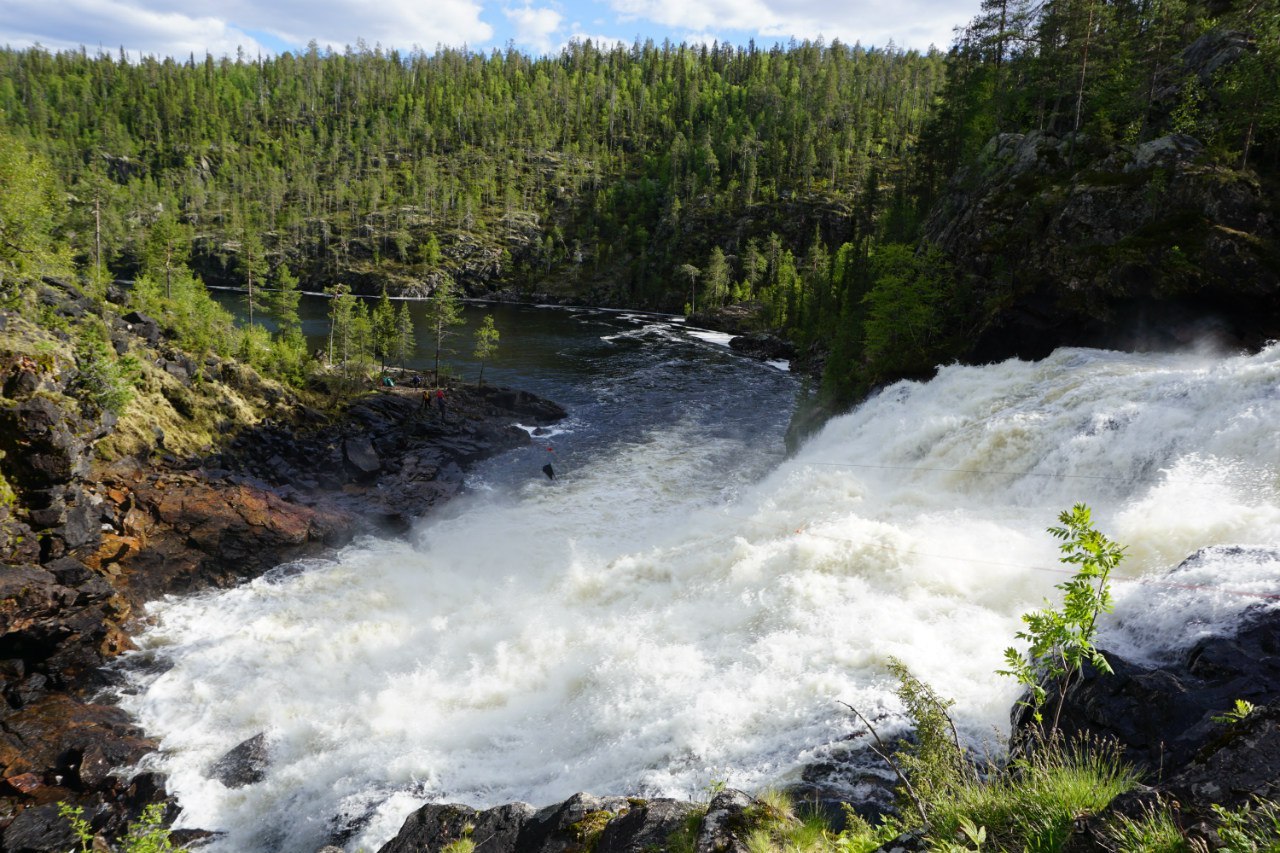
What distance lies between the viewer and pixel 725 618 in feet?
66.1

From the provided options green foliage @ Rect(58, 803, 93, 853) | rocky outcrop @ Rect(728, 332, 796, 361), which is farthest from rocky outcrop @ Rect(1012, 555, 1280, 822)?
rocky outcrop @ Rect(728, 332, 796, 361)

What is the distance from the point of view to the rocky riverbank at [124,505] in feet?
62.8

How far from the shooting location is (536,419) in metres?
54.8

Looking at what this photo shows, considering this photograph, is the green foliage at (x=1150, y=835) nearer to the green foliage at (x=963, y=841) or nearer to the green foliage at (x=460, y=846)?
the green foliage at (x=963, y=841)

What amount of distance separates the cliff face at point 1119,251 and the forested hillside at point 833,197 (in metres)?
0.13

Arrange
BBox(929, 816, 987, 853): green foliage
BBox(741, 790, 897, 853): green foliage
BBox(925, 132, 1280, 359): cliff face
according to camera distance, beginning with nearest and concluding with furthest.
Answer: BBox(929, 816, 987, 853): green foliage → BBox(741, 790, 897, 853): green foliage → BBox(925, 132, 1280, 359): cliff face

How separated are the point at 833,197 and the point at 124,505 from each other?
13985cm

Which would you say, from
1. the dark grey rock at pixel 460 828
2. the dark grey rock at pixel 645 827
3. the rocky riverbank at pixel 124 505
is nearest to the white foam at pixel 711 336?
the rocky riverbank at pixel 124 505

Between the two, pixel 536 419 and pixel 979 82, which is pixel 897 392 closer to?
pixel 536 419

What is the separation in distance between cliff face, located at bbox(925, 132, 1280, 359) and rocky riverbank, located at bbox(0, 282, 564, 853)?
3619 centimetres

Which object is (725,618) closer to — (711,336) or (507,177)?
(711,336)

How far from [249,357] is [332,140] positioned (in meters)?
187

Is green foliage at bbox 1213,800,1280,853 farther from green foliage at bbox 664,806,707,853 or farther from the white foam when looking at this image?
the white foam

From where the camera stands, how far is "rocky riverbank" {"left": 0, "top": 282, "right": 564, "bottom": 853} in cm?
1916
